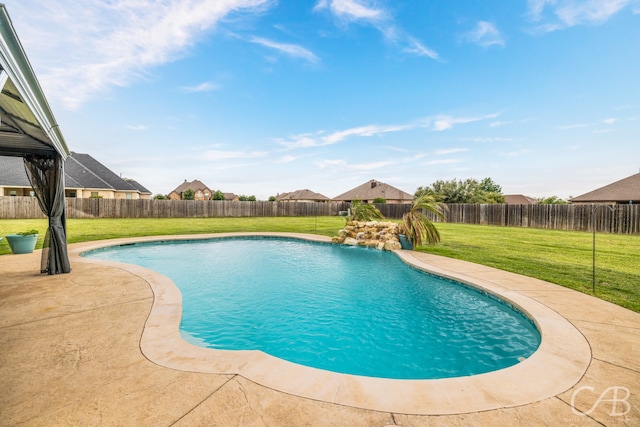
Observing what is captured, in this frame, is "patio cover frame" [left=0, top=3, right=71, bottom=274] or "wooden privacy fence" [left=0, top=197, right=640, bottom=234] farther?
"wooden privacy fence" [left=0, top=197, right=640, bottom=234]

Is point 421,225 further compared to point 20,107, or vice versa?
point 421,225

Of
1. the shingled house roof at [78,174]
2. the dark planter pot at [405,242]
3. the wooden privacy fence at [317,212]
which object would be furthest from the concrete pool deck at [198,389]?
the shingled house roof at [78,174]

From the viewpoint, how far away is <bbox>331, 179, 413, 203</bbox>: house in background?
40.6m

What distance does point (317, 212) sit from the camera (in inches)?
1257

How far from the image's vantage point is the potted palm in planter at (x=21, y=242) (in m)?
7.34

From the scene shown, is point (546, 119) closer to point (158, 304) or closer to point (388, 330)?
point (388, 330)

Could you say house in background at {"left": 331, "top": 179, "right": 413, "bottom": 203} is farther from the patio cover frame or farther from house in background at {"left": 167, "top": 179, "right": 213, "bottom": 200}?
the patio cover frame

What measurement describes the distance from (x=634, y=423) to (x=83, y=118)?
1686cm

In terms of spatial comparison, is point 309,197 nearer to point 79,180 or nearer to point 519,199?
point 79,180

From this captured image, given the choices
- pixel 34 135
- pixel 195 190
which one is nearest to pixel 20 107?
pixel 34 135

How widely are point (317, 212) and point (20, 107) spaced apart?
29.4 metres

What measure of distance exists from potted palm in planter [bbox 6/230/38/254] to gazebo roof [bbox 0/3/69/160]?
3.32 metres

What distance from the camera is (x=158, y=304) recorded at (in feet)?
12.7

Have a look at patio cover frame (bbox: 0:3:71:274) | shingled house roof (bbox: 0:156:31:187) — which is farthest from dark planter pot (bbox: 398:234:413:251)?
shingled house roof (bbox: 0:156:31:187)
